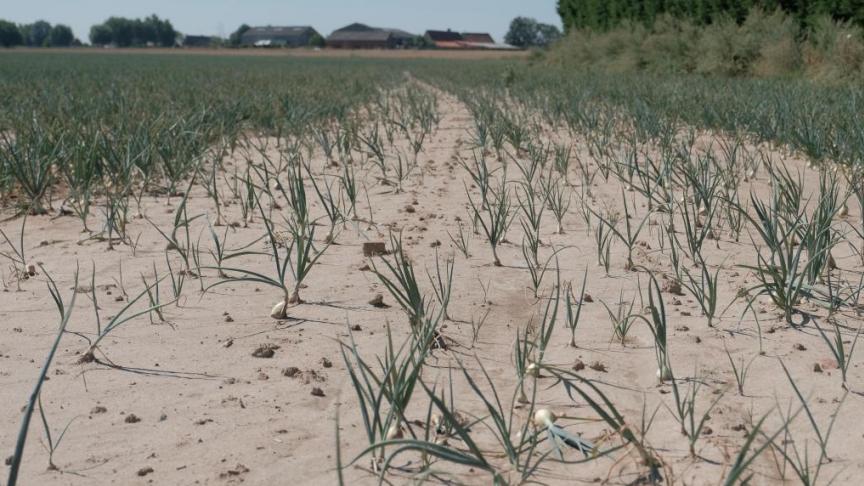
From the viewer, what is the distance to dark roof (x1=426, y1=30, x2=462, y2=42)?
8981 centimetres

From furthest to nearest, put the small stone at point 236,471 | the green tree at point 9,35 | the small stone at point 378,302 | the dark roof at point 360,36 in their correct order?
Answer: the dark roof at point 360,36
the green tree at point 9,35
the small stone at point 378,302
the small stone at point 236,471

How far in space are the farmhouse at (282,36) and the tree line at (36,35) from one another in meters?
19.1

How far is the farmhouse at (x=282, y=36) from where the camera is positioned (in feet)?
298

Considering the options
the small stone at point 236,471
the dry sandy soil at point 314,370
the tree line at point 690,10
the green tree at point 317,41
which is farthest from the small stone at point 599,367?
the green tree at point 317,41

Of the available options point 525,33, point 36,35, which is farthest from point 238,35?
point 525,33

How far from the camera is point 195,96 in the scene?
8.88 m

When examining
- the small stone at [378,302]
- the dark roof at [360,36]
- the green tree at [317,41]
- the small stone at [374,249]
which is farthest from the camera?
the dark roof at [360,36]

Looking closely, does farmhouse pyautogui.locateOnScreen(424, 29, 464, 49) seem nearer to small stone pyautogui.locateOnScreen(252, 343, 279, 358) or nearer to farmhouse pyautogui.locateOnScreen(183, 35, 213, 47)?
farmhouse pyautogui.locateOnScreen(183, 35, 213, 47)

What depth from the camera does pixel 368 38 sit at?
89250mm

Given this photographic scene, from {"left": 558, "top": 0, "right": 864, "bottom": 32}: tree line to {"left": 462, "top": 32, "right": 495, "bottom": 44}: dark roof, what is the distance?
6168cm

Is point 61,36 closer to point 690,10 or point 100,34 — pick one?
point 100,34

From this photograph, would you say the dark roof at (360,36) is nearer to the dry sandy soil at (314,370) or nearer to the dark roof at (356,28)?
the dark roof at (356,28)

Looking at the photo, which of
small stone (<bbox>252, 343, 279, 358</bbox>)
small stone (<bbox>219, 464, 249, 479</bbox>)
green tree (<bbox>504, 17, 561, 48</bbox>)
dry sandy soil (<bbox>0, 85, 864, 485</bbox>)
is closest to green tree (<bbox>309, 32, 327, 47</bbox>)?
green tree (<bbox>504, 17, 561, 48</bbox>)

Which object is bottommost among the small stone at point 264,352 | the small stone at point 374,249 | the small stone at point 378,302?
the small stone at point 264,352
